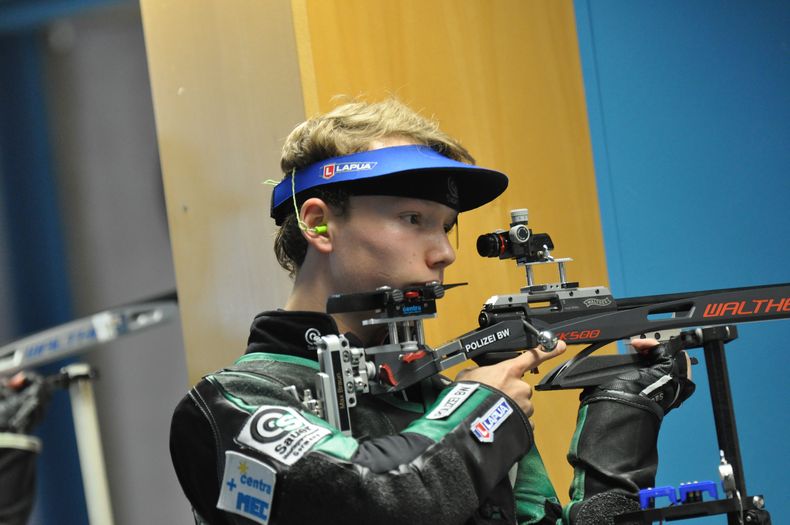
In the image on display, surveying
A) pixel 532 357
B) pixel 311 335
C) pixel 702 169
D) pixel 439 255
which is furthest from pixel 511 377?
pixel 702 169

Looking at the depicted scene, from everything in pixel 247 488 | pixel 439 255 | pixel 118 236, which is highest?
pixel 118 236

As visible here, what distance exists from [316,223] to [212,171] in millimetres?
796

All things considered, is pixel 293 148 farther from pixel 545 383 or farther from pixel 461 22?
pixel 461 22

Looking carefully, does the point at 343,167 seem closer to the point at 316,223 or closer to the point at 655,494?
the point at 316,223

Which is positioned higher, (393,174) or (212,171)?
(212,171)

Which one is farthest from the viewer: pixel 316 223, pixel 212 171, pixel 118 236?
pixel 212 171

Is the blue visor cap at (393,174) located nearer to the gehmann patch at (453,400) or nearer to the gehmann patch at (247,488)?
the gehmann patch at (453,400)

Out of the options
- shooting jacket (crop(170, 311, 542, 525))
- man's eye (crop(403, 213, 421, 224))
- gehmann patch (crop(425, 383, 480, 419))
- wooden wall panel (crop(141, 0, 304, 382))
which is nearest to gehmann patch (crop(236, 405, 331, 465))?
shooting jacket (crop(170, 311, 542, 525))

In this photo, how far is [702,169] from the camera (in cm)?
330

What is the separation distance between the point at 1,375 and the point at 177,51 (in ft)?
3.36

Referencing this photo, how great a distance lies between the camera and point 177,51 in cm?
271

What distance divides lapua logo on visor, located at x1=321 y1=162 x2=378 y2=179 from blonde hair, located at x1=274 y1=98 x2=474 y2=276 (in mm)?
33

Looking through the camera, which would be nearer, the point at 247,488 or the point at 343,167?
the point at 247,488

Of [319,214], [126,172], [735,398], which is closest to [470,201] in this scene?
[319,214]
